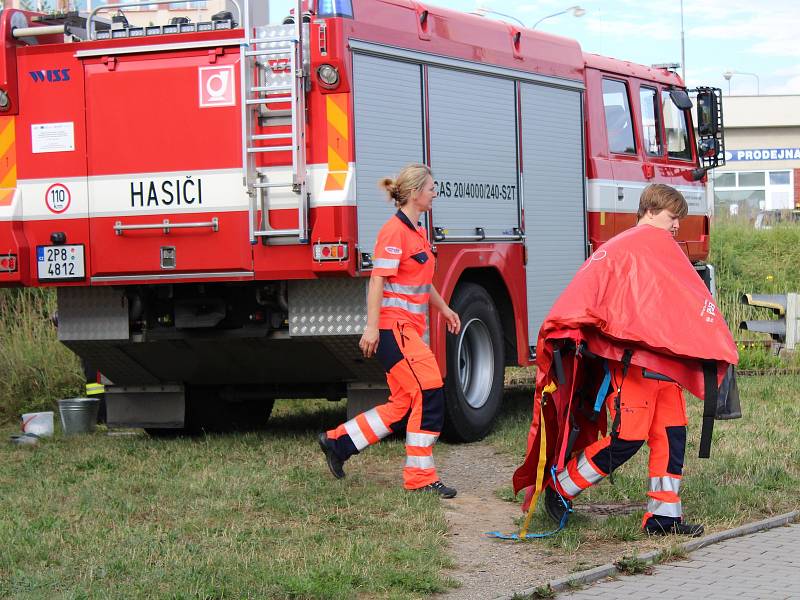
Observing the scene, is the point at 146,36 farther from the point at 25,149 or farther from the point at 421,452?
the point at 421,452

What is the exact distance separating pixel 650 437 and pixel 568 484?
18.5 inches

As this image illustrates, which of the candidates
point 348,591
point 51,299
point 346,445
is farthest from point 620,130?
point 348,591

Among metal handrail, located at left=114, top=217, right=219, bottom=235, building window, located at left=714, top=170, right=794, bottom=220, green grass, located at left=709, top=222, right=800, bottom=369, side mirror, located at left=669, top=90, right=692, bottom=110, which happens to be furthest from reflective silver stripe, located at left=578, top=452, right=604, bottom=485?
building window, located at left=714, top=170, right=794, bottom=220

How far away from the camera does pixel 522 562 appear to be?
20.0 feet

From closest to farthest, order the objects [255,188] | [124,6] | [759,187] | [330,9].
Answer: [330,9] < [255,188] < [124,6] < [759,187]

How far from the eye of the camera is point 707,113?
12672mm

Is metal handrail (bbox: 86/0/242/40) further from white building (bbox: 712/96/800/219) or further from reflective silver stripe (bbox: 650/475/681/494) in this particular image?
white building (bbox: 712/96/800/219)

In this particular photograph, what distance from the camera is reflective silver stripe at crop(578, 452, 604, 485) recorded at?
252 inches

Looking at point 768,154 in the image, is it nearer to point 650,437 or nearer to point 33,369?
point 33,369

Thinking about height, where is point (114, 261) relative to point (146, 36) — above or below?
below

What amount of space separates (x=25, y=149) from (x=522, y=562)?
495 cm

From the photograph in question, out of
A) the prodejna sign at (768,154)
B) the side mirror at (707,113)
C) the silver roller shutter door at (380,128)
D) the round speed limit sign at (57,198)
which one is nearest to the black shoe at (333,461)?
the silver roller shutter door at (380,128)

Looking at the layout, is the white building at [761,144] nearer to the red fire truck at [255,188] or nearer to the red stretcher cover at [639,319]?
the red fire truck at [255,188]

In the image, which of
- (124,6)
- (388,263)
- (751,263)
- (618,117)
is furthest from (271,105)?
(751,263)
